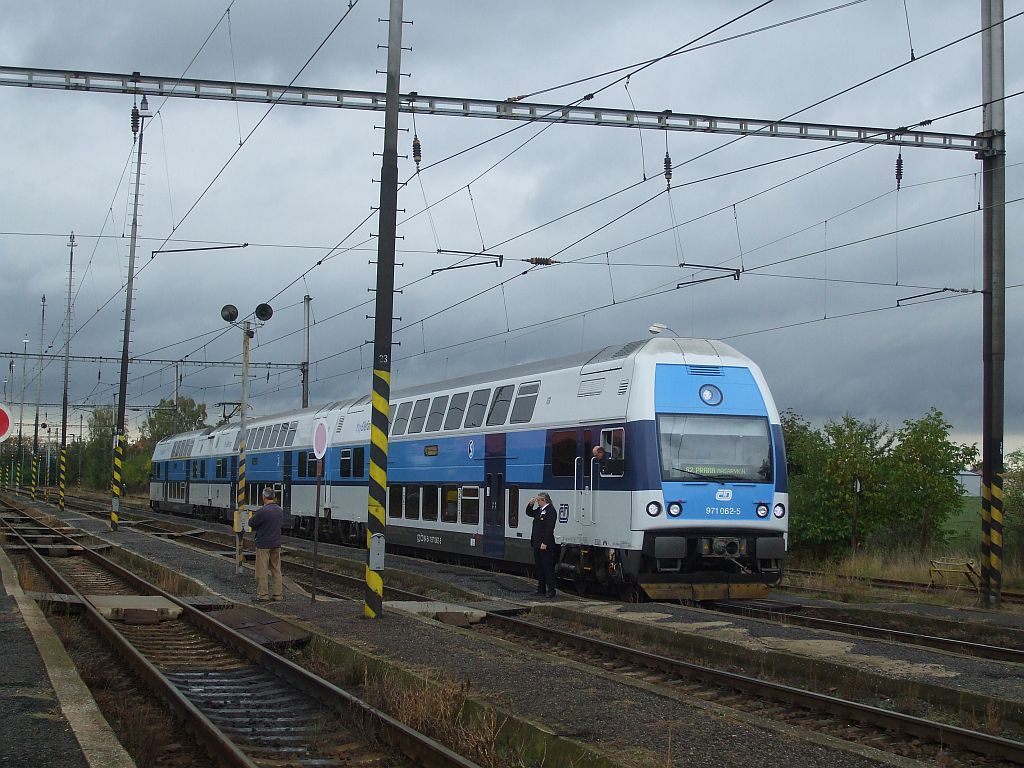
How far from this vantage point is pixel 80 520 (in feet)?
138

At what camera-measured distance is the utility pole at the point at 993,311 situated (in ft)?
61.3

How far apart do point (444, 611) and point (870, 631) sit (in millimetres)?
5703

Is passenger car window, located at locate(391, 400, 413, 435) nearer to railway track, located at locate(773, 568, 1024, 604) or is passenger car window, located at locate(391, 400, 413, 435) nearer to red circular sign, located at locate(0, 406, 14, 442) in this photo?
railway track, located at locate(773, 568, 1024, 604)

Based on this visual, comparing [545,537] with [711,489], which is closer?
[711,489]

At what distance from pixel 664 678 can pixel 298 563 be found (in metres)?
15.4

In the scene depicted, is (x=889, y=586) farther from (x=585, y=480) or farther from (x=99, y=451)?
(x=99, y=451)

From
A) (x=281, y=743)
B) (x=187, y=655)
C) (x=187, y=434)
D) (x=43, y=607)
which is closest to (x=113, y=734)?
(x=281, y=743)

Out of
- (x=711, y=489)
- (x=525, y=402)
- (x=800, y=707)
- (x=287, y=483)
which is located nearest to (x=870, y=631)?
(x=711, y=489)

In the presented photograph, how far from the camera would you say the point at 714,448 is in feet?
54.5

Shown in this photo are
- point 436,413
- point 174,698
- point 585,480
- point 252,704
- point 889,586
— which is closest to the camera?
Result: point 174,698

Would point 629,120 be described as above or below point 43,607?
above

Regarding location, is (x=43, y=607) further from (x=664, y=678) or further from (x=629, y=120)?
(x=629, y=120)

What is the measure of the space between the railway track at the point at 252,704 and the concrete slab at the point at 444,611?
2.91 m

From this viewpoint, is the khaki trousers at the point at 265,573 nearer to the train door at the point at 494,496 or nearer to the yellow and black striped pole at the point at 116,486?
the train door at the point at 494,496
